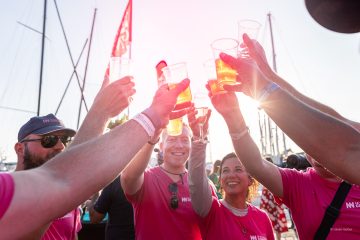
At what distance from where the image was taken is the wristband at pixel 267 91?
5.63 ft

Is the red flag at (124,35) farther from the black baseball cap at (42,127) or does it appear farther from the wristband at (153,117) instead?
the wristband at (153,117)

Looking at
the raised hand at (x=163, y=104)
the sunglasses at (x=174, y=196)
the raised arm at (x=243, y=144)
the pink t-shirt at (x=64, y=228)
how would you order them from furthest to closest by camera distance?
the sunglasses at (x=174, y=196) < the pink t-shirt at (x=64, y=228) < the raised arm at (x=243, y=144) < the raised hand at (x=163, y=104)

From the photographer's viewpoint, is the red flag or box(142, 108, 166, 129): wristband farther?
the red flag

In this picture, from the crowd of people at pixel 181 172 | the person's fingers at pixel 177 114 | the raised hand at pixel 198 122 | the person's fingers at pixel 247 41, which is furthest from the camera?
the raised hand at pixel 198 122

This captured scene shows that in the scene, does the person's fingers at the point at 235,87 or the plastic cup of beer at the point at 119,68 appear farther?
the plastic cup of beer at the point at 119,68

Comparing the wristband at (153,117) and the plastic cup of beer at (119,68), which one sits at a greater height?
the plastic cup of beer at (119,68)

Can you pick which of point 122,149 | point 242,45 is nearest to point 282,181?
point 242,45

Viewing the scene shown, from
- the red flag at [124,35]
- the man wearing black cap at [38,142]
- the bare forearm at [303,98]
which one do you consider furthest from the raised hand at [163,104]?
the man wearing black cap at [38,142]

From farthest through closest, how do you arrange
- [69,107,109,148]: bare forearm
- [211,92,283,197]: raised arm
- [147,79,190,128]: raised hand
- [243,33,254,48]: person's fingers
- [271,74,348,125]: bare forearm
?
[211,92,283,197]: raised arm < [271,74,348,125]: bare forearm < [243,33,254,48]: person's fingers < [69,107,109,148]: bare forearm < [147,79,190,128]: raised hand

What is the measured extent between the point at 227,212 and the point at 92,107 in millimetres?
1875

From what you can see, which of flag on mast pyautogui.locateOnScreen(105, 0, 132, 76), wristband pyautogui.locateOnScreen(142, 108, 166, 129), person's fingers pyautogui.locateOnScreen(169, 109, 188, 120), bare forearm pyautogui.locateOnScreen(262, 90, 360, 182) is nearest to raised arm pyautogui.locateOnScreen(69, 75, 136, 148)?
wristband pyautogui.locateOnScreen(142, 108, 166, 129)

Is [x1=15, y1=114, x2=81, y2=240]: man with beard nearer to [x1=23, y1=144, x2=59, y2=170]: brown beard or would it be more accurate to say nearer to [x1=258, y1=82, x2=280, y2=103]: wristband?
[x1=23, y1=144, x2=59, y2=170]: brown beard

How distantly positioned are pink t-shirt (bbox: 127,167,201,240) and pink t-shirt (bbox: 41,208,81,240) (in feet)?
1.87

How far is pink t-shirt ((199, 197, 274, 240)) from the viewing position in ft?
10.1
